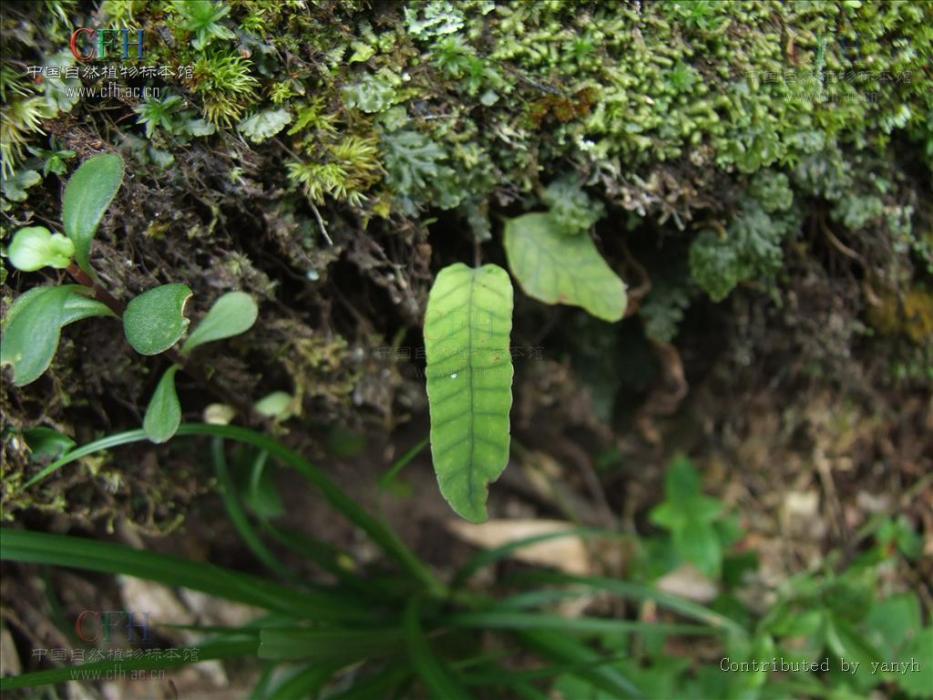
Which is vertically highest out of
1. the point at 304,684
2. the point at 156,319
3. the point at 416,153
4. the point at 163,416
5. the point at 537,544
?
the point at 416,153

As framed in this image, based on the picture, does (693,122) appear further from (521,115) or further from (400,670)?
(400,670)

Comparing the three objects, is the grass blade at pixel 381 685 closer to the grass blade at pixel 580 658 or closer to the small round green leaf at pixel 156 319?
the grass blade at pixel 580 658

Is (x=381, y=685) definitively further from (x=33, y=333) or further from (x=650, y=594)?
(x=33, y=333)

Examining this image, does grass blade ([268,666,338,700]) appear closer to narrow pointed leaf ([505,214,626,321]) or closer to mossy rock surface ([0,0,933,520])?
mossy rock surface ([0,0,933,520])

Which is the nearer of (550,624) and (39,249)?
(39,249)

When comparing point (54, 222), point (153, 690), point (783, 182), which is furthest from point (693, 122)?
point (153, 690)

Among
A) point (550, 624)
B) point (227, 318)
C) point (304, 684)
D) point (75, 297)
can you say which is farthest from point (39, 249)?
point (550, 624)

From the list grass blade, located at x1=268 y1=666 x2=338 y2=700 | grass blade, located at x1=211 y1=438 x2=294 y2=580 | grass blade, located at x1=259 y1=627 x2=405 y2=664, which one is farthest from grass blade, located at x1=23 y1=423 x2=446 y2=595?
grass blade, located at x1=268 y1=666 x2=338 y2=700
